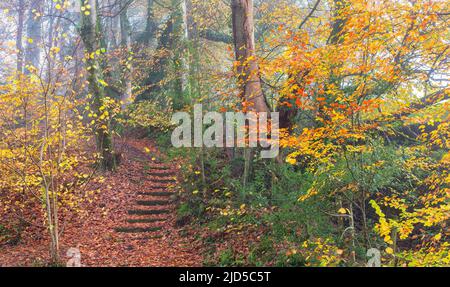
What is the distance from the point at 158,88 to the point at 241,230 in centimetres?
1033

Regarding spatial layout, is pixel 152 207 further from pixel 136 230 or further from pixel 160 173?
pixel 160 173

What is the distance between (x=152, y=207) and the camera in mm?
9414

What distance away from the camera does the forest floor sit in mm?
6652

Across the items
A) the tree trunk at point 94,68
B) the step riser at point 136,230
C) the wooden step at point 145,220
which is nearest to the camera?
the step riser at point 136,230

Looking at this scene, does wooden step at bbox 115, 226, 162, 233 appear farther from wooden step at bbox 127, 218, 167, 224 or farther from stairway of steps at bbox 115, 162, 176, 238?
wooden step at bbox 127, 218, 167, 224

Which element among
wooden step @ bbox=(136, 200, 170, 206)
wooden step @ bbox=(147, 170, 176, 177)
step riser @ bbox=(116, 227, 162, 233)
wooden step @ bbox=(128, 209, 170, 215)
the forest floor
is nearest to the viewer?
the forest floor

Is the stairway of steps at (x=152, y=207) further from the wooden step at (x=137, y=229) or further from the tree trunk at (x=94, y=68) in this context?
the tree trunk at (x=94, y=68)

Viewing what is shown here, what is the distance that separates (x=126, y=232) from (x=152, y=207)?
4.36 feet

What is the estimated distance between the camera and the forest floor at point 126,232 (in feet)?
21.8

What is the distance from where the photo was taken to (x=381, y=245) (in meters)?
5.75

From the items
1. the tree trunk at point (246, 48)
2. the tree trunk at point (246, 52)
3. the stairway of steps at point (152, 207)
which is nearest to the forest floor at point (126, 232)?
the stairway of steps at point (152, 207)

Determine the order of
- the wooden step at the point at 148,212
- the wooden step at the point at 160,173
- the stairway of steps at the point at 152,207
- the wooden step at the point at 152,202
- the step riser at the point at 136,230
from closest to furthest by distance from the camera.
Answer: the step riser at the point at 136,230 < the stairway of steps at the point at 152,207 < the wooden step at the point at 148,212 < the wooden step at the point at 152,202 < the wooden step at the point at 160,173

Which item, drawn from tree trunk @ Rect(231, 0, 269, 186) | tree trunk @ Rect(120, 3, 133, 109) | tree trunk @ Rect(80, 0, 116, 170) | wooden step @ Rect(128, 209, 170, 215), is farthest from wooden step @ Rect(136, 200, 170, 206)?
tree trunk @ Rect(120, 3, 133, 109)

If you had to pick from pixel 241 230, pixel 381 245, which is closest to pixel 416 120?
pixel 381 245
